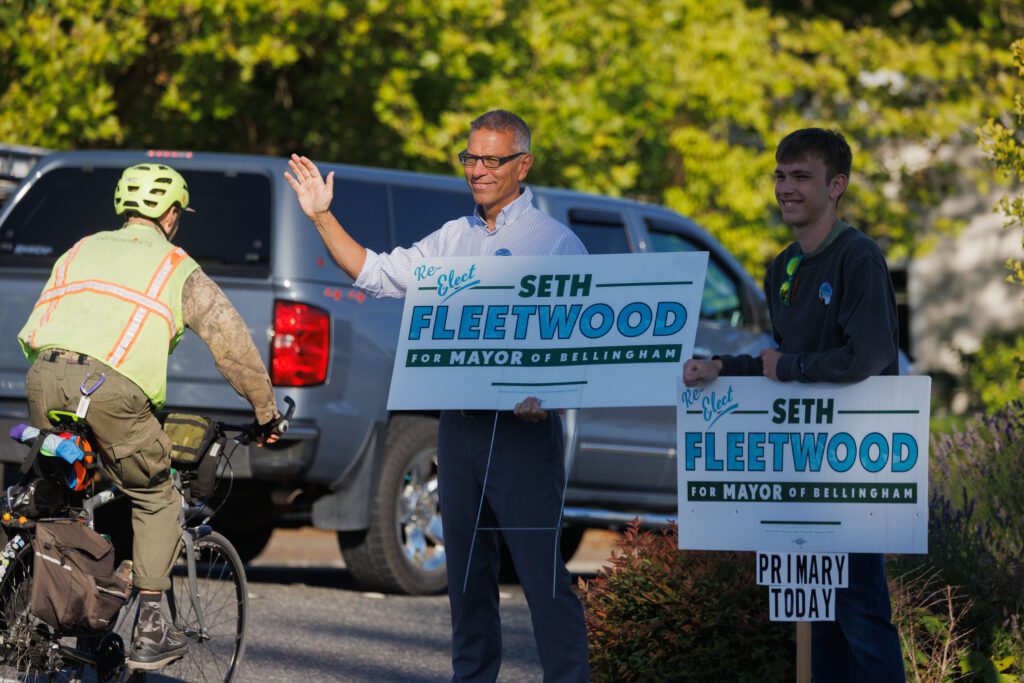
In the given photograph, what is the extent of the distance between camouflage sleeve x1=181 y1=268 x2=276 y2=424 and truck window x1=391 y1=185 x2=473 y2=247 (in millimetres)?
3667

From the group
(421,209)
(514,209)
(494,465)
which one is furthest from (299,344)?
(494,465)

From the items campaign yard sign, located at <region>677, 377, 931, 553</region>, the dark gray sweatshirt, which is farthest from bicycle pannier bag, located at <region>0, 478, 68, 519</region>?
the dark gray sweatshirt

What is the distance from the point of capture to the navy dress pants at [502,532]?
206 inches

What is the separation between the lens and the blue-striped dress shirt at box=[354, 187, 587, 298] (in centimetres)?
539

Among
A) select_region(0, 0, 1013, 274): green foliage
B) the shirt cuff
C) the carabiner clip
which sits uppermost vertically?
select_region(0, 0, 1013, 274): green foliage

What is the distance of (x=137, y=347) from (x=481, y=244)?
1.16 metres

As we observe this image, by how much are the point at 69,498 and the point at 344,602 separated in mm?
4038

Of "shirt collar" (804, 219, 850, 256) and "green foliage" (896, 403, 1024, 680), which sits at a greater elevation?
"shirt collar" (804, 219, 850, 256)

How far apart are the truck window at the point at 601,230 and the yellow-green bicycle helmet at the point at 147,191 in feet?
16.7

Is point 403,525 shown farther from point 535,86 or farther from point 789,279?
point 535,86

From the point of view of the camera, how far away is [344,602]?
9.54m

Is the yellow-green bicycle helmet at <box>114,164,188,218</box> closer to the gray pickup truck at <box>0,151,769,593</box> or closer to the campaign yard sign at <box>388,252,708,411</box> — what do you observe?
the campaign yard sign at <box>388,252,708,411</box>

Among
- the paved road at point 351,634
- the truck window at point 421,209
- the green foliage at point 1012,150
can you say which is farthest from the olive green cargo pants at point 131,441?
the truck window at point 421,209

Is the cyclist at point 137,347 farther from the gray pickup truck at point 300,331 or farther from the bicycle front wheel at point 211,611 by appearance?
the gray pickup truck at point 300,331
